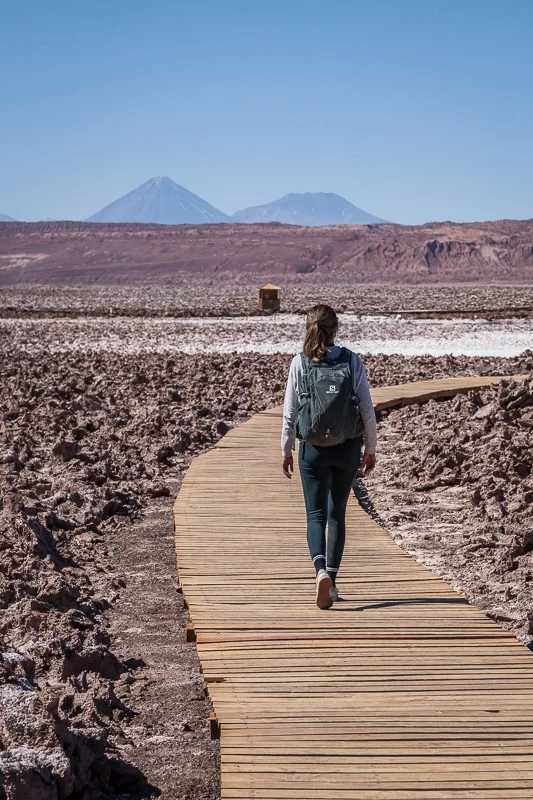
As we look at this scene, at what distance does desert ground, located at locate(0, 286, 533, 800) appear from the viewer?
4.06 m

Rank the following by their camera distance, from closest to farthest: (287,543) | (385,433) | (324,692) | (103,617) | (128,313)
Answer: (324,692) < (103,617) < (287,543) < (385,433) < (128,313)

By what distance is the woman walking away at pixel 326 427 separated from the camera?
522 cm

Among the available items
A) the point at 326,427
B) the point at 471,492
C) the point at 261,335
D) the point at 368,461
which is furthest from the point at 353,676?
the point at 261,335

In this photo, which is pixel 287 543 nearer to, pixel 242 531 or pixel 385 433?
pixel 242 531

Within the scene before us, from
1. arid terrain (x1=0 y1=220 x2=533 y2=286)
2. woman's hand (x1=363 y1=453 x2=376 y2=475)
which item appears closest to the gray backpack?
woman's hand (x1=363 y1=453 x2=376 y2=475)

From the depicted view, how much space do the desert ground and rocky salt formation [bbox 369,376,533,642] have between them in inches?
0.8

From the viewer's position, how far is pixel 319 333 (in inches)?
208

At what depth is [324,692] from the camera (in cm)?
433

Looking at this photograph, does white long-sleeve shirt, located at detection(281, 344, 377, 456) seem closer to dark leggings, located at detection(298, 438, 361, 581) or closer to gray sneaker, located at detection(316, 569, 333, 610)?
dark leggings, located at detection(298, 438, 361, 581)

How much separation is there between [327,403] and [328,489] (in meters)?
0.59

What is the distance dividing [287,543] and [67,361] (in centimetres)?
1553

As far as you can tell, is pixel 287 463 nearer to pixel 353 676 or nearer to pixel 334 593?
pixel 334 593

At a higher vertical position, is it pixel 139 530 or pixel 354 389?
pixel 354 389

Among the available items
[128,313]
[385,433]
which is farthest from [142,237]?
[385,433]
